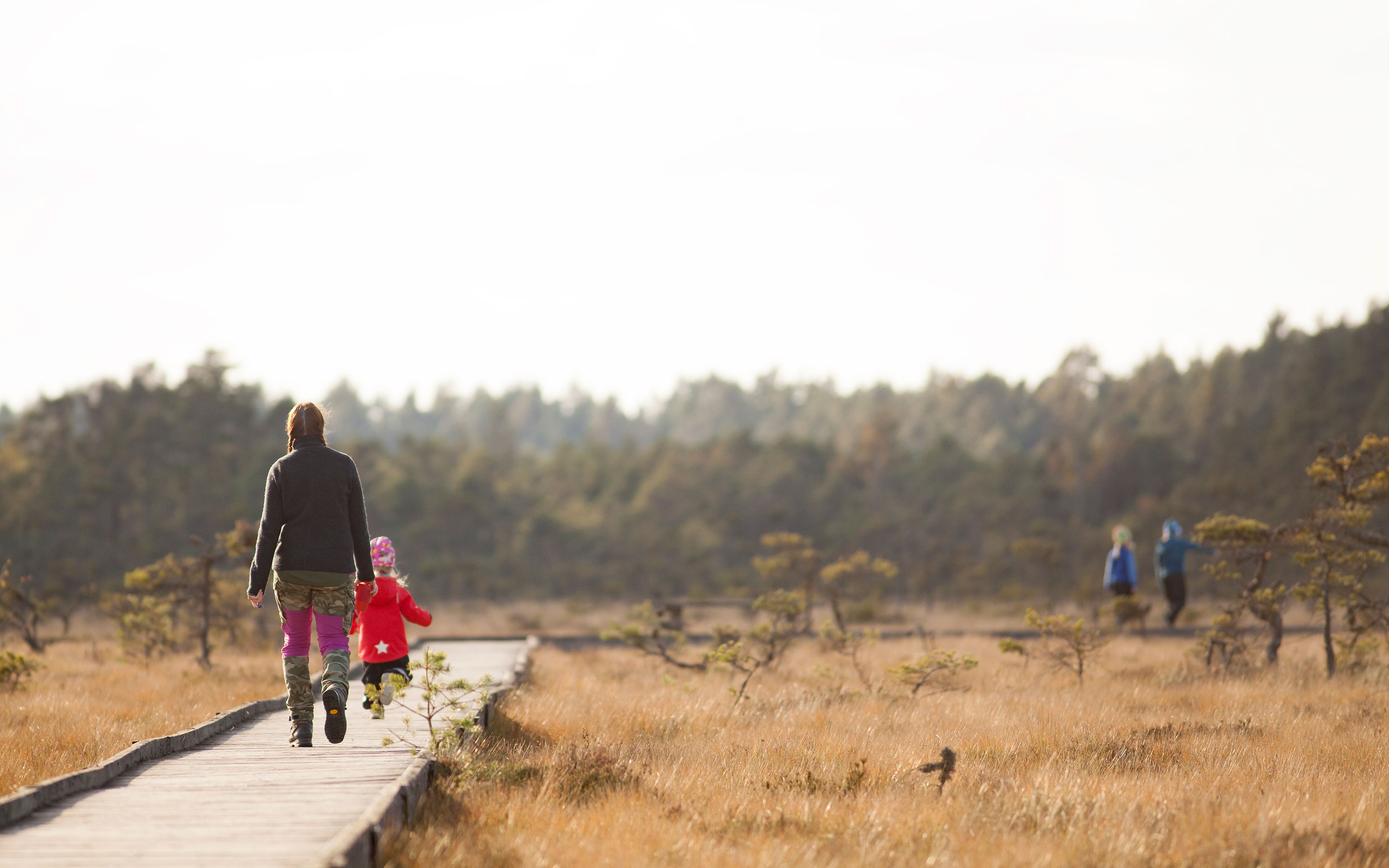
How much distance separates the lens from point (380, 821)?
4711 millimetres

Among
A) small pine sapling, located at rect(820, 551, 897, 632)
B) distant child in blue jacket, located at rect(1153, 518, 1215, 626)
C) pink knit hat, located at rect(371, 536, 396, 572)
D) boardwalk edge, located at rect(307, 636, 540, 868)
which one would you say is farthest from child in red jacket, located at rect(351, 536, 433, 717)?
distant child in blue jacket, located at rect(1153, 518, 1215, 626)

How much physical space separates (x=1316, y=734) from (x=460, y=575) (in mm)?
40489

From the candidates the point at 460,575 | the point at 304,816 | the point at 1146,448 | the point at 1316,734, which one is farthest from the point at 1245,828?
the point at 1146,448

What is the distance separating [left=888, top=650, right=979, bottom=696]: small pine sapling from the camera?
35.8ft

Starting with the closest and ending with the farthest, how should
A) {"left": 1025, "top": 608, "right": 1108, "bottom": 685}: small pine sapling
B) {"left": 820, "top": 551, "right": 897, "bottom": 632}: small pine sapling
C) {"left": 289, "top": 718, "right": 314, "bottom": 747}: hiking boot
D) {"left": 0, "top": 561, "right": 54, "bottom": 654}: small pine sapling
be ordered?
{"left": 289, "top": 718, "right": 314, "bottom": 747}: hiking boot → {"left": 1025, "top": 608, "right": 1108, "bottom": 685}: small pine sapling → {"left": 0, "top": 561, "right": 54, "bottom": 654}: small pine sapling → {"left": 820, "top": 551, "right": 897, "bottom": 632}: small pine sapling

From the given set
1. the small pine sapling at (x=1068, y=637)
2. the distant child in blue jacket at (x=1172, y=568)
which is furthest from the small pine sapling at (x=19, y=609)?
the distant child in blue jacket at (x=1172, y=568)

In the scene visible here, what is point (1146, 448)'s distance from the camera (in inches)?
2359

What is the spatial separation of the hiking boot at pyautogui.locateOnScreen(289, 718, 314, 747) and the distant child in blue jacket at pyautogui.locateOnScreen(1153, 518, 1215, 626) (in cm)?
1360

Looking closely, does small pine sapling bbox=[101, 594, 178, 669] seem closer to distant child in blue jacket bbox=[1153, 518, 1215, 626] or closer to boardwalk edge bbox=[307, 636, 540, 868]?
boardwalk edge bbox=[307, 636, 540, 868]

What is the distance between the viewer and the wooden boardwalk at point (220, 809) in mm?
4398

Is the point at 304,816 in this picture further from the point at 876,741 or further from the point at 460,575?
the point at 460,575

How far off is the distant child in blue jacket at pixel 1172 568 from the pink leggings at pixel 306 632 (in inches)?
532

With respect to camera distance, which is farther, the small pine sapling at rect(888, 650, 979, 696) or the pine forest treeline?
the pine forest treeline

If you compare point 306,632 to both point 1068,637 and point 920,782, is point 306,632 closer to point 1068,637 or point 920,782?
point 920,782
